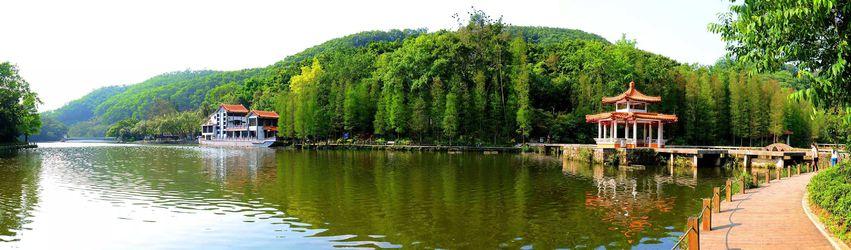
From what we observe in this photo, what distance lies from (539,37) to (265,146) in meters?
71.0

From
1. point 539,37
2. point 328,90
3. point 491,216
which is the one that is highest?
point 539,37

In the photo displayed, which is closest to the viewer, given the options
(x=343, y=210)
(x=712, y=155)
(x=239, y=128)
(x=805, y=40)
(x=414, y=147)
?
(x=805, y=40)

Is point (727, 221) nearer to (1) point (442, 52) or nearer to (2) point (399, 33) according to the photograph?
(1) point (442, 52)

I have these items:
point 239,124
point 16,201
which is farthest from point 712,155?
point 239,124

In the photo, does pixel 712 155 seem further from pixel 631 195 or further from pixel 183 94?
pixel 183 94

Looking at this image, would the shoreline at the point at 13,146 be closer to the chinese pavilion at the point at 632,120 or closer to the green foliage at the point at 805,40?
the chinese pavilion at the point at 632,120

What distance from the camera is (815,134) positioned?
62.8 m

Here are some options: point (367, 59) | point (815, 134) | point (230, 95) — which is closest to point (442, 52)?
point (367, 59)

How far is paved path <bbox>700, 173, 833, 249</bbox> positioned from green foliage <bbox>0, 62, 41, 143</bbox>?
254 ft

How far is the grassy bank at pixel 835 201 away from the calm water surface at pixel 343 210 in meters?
3.35

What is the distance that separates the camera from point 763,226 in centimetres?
1259

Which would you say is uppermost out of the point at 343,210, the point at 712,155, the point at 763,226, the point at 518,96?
the point at 518,96

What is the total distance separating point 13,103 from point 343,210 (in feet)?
230

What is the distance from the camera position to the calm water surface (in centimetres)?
1348
